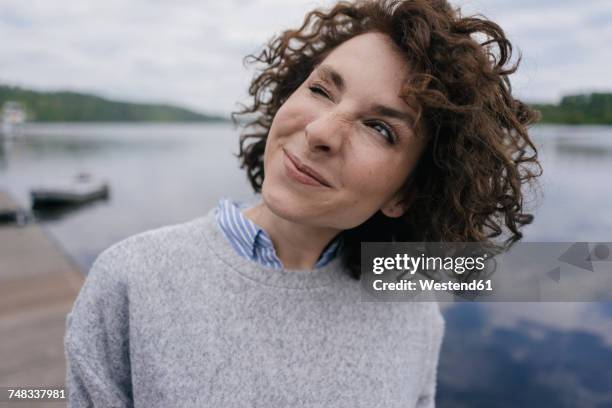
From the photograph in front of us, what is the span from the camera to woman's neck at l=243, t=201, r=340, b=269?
5.44 feet

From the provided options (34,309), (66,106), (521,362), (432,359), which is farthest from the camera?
(66,106)

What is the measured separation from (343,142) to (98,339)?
1041 mm

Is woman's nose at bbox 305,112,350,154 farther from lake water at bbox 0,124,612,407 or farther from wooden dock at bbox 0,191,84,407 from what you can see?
wooden dock at bbox 0,191,84,407

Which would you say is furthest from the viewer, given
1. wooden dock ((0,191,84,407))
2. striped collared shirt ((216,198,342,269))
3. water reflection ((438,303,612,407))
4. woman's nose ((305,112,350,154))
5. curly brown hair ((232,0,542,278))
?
water reflection ((438,303,612,407))

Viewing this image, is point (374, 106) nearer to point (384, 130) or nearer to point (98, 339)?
point (384, 130)

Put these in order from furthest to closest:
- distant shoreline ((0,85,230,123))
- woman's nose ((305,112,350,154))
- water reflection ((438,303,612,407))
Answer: distant shoreline ((0,85,230,123))
water reflection ((438,303,612,407))
woman's nose ((305,112,350,154))

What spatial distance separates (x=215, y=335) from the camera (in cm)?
147

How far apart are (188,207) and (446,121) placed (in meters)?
38.0

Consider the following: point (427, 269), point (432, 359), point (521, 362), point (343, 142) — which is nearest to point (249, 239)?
point (343, 142)

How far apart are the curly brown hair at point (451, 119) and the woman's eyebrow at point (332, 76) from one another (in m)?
0.21

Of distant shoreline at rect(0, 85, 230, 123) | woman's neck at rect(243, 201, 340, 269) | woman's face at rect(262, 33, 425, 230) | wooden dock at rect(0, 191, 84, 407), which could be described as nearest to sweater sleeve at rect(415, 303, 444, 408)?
woman's neck at rect(243, 201, 340, 269)

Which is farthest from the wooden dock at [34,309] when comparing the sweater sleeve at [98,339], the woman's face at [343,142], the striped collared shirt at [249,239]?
the woman's face at [343,142]

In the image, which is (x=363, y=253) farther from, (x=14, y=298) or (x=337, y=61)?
(x=14, y=298)

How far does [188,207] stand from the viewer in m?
37.9
